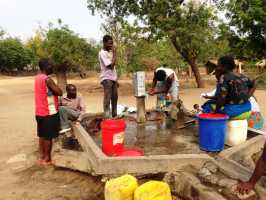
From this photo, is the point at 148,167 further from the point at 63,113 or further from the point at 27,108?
the point at 27,108

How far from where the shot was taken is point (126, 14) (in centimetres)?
1833

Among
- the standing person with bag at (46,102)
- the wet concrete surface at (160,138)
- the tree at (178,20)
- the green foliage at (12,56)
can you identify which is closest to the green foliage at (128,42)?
the tree at (178,20)

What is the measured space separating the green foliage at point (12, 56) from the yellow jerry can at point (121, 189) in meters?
48.8

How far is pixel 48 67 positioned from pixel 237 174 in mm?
3227

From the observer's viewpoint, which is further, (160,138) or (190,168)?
(160,138)

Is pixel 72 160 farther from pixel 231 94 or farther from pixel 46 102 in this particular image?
pixel 231 94

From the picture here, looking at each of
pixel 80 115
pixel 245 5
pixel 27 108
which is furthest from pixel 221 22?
pixel 80 115

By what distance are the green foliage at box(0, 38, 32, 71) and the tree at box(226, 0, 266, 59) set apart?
38.9 m

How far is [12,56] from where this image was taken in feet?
161

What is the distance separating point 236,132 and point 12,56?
4878 centimetres

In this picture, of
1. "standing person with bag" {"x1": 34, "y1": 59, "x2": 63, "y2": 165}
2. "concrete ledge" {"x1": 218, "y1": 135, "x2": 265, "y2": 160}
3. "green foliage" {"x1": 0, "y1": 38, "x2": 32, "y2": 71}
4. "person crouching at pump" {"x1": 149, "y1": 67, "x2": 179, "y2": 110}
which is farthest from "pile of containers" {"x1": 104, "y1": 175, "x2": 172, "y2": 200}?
"green foliage" {"x1": 0, "y1": 38, "x2": 32, "y2": 71}

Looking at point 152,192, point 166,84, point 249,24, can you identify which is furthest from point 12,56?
point 152,192

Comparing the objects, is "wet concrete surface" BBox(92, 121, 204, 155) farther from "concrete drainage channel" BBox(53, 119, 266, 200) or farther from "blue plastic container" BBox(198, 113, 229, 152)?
"concrete drainage channel" BBox(53, 119, 266, 200)

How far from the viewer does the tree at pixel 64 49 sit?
18625mm
